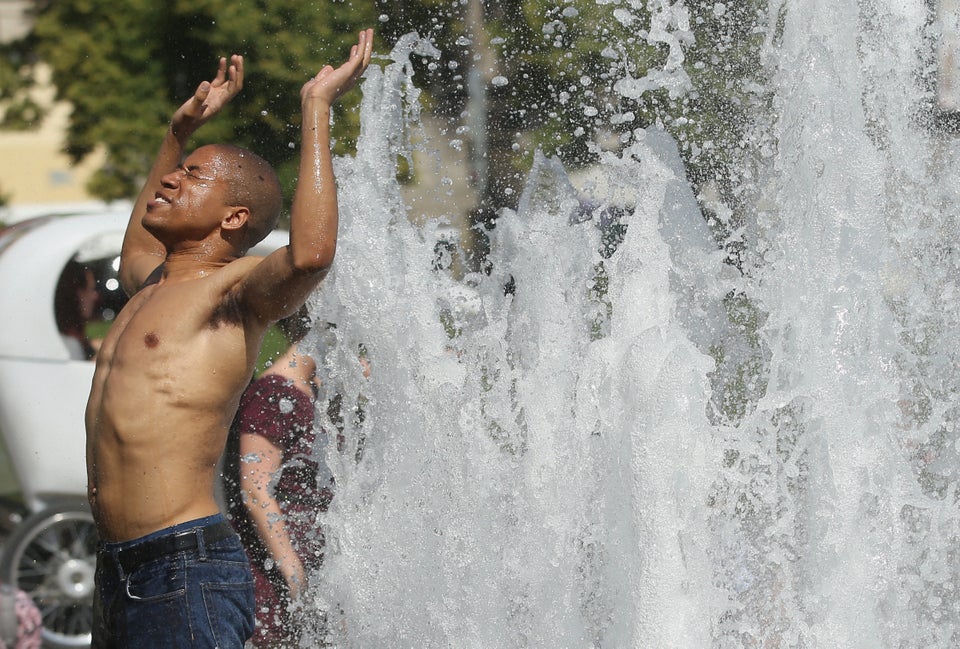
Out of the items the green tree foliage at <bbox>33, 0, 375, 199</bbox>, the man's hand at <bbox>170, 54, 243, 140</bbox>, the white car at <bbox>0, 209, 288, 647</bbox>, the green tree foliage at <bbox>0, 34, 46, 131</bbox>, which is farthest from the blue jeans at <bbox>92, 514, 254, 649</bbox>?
the green tree foliage at <bbox>0, 34, 46, 131</bbox>

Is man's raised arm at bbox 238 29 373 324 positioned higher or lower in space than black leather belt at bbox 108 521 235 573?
higher

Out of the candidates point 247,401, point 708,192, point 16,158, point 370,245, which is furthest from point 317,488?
point 16,158

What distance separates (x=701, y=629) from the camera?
7.61ft

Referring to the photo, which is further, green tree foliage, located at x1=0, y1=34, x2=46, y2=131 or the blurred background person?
green tree foliage, located at x1=0, y1=34, x2=46, y2=131

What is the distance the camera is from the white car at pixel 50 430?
4195 mm

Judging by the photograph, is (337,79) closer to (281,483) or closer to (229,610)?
(229,610)

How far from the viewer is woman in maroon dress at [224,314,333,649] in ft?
9.96

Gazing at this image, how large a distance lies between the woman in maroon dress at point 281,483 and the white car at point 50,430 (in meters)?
1.33

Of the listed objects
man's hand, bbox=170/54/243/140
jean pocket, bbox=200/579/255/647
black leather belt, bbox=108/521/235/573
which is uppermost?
man's hand, bbox=170/54/243/140

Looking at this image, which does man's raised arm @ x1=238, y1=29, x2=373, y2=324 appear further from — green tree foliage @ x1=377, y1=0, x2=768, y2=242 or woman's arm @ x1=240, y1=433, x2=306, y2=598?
green tree foliage @ x1=377, y1=0, x2=768, y2=242

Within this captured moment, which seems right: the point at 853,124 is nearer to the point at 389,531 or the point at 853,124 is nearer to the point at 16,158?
the point at 389,531

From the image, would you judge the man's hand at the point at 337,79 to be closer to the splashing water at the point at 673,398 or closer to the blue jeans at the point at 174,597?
the splashing water at the point at 673,398

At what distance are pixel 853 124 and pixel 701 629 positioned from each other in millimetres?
1288

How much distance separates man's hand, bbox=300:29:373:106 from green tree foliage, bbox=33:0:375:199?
3943 millimetres
